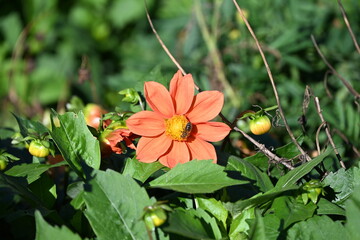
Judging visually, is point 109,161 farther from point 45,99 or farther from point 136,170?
point 45,99

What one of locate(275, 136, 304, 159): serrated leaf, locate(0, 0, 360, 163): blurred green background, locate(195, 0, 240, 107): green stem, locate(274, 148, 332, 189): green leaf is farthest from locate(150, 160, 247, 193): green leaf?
locate(195, 0, 240, 107): green stem

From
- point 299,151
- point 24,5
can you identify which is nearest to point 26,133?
point 299,151

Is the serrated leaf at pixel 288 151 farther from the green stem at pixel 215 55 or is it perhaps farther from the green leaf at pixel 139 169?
the green stem at pixel 215 55

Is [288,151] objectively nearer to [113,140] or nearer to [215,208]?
[215,208]

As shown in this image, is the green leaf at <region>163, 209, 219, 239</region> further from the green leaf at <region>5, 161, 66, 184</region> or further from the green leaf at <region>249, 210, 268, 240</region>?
the green leaf at <region>5, 161, 66, 184</region>

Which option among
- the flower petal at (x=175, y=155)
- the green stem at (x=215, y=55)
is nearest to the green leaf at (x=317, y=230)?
the flower petal at (x=175, y=155)
